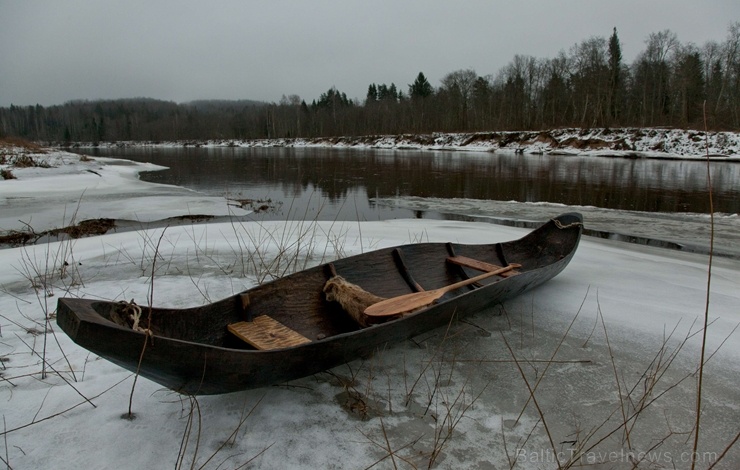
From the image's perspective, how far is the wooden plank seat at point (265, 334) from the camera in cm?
251

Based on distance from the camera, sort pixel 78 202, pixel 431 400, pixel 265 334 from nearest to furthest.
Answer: pixel 431 400, pixel 265 334, pixel 78 202

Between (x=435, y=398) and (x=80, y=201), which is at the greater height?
(x=80, y=201)

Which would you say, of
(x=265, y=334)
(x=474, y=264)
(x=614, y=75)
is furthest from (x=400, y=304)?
(x=614, y=75)

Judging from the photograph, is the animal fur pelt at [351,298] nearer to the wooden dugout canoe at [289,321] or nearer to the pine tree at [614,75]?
the wooden dugout canoe at [289,321]

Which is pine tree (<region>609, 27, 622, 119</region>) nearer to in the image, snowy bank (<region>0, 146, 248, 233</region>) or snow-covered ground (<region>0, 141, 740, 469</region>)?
snowy bank (<region>0, 146, 248, 233</region>)

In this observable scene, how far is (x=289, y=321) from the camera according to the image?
3.09 metres

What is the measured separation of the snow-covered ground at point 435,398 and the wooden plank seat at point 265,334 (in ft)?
0.86

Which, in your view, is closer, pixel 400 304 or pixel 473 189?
pixel 400 304

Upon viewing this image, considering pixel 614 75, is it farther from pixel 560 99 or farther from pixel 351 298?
pixel 351 298

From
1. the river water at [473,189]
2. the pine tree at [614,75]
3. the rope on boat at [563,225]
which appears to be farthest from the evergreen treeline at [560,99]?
the rope on boat at [563,225]

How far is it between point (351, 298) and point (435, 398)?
3.16ft

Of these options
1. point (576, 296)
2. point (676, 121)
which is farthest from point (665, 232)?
point (676, 121)

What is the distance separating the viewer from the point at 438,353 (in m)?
3.04

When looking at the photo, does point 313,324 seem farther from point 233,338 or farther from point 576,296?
point 576,296
